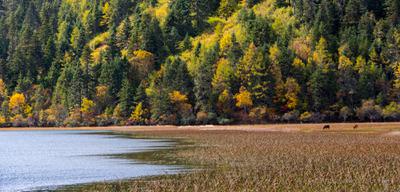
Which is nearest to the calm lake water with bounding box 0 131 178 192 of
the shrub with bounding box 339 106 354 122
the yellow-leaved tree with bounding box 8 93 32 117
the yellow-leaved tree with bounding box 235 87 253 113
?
the shrub with bounding box 339 106 354 122

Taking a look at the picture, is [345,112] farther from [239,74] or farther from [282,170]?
[282,170]

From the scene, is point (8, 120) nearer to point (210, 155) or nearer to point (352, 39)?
point (352, 39)

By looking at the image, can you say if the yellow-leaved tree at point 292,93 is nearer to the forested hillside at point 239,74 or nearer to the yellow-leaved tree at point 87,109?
the forested hillside at point 239,74

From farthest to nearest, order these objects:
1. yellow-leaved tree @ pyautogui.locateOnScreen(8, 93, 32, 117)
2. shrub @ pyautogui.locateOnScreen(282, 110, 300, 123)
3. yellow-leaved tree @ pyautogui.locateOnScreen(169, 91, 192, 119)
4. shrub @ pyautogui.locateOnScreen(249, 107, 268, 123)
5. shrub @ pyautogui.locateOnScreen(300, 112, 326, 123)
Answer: yellow-leaved tree @ pyautogui.locateOnScreen(8, 93, 32, 117)
yellow-leaved tree @ pyautogui.locateOnScreen(169, 91, 192, 119)
shrub @ pyautogui.locateOnScreen(249, 107, 268, 123)
shrub @ pyautogui.locateOnScreen(282, 110, 300, 123)
shrub @ pyautogui.locateOnScreen(300, 112, 326, 123)

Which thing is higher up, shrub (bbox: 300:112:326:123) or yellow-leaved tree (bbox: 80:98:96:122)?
yellow-leaved tree (bbox: 80:98:96:122)

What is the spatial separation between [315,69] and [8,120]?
307ft

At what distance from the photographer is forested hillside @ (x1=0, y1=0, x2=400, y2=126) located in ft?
427

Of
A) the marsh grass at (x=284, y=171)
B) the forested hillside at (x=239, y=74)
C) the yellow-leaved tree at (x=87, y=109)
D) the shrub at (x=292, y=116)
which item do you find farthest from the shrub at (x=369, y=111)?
the yellow-leaved tree at (x=87, y=109)

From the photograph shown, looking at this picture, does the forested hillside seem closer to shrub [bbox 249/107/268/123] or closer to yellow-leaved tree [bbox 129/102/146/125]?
shrub [bbox 249/107/268/123]

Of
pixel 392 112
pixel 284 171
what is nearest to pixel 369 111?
pixel 392 112

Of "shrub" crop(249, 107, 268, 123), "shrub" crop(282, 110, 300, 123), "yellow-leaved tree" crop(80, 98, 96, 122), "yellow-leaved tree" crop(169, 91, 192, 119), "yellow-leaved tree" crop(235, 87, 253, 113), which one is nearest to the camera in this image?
"shrub" crop(282, 110, 300, 123)

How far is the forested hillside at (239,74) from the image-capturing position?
130000mm

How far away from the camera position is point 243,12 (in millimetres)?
176500

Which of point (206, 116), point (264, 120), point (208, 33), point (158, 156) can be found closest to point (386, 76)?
point (264, 120)
